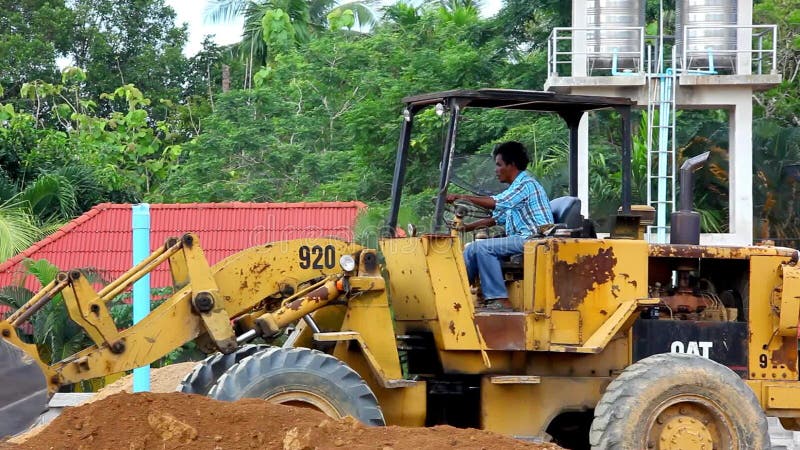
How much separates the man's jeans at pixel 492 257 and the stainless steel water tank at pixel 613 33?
1422 centimetres

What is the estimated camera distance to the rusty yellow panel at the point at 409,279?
870cm

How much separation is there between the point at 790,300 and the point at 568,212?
5.66 feet

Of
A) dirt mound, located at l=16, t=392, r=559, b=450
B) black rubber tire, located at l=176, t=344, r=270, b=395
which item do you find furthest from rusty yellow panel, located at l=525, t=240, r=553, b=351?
black rubber tire, located at l=176, t=344, r=270, b=395

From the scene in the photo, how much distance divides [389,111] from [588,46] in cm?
408

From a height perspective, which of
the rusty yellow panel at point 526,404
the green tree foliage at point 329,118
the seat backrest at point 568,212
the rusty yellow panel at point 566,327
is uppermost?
the green tree foliage at point 329,118

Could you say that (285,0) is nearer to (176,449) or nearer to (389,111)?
(389,111)

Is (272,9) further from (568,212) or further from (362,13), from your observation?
(568,212)

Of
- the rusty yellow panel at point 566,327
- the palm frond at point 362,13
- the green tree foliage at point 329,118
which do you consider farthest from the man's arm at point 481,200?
the palm frond at point 362,13

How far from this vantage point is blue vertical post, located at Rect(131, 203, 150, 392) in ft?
29.8

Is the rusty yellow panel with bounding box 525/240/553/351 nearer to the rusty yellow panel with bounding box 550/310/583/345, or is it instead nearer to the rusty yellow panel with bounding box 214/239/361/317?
the rusty yellow panel with bounding box 550/310/583/345

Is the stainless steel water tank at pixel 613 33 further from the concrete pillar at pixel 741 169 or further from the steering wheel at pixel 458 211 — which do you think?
the steering wheel at pixel 458 211

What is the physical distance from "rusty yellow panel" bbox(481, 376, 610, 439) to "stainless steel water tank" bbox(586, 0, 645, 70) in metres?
14.5

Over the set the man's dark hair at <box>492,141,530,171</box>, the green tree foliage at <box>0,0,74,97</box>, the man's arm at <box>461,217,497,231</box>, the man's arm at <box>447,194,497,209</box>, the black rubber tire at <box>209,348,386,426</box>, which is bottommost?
the black rubber tire at <box>209,348,386,426</box>

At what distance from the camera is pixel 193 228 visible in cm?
1942
